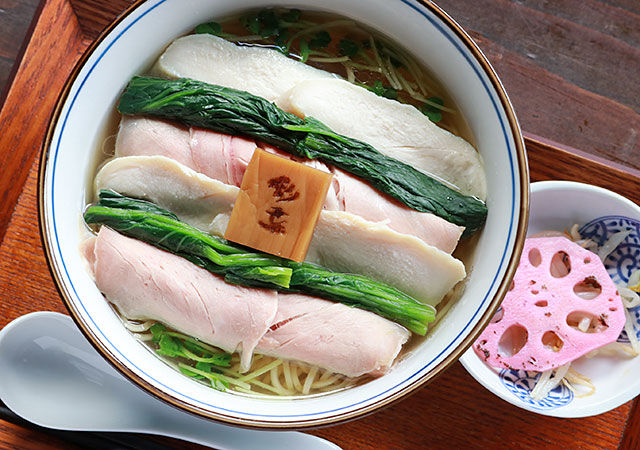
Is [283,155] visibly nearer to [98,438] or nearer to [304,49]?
[304,49]

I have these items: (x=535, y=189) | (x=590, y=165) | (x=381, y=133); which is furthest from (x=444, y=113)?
(x=590, y=165)

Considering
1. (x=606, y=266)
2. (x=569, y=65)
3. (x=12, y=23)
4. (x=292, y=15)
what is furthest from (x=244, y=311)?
(x=12, y=23)

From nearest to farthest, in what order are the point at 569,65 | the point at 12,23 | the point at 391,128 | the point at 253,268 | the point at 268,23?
1. the point at 253,268
2. the point at 391,128
3. the point at 268,23
4. the point at 569,65
5. the point at 12,23

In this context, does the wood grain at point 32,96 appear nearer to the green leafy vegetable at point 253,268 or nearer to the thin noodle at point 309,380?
the green leafy vegetable at point 253,268

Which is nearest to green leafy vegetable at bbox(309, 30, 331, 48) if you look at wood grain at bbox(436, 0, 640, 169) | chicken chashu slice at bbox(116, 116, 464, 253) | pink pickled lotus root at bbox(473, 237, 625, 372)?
chicken chashu slice at bbox(116, 116, 464, 253)

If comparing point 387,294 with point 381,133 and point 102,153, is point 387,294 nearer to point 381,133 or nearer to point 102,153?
point 381,133
